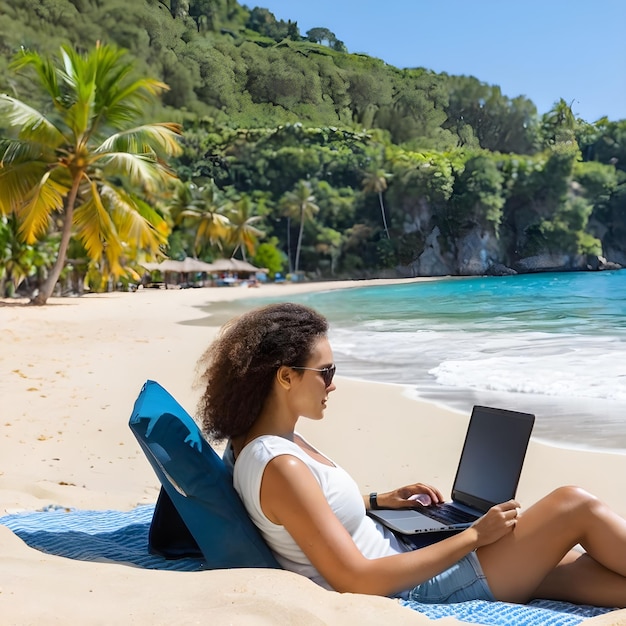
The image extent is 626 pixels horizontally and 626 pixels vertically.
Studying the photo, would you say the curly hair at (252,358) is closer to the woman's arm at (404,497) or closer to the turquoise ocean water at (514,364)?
the woman's arm at (404,497)

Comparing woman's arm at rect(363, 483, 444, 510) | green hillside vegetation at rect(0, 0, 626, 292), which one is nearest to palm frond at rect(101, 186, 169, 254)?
green hillside vegetation at rect(0, 0, 626, 292)

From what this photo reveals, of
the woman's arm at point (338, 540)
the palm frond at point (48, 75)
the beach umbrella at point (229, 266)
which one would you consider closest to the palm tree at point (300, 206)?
the beach umbrella at point (229, 266)

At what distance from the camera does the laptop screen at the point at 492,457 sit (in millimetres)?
2055

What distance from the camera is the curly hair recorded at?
1.84m

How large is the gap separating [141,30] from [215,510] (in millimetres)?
94671

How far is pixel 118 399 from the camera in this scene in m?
6.32

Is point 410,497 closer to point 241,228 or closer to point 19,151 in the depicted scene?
A: point 19,151

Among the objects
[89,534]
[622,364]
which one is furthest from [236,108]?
[89,534]

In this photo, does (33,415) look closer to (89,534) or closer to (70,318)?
(89,534)

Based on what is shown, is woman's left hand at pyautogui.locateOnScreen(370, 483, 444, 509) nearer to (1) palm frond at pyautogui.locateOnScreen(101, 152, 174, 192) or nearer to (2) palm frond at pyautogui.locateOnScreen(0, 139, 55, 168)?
(1) palm frond at pyautogui.locateOnScreen(101, 152, 174, 192)

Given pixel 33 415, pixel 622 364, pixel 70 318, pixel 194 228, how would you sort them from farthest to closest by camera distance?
pixel 194 228, pixel 70 318, pixel 622 364, pixel 33 415

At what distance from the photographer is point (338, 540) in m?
1.69

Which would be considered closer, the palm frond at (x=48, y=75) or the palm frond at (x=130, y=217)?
the palm frond at (x=48, y=75)

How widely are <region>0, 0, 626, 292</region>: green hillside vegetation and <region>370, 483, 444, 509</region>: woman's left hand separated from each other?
24.1 m
